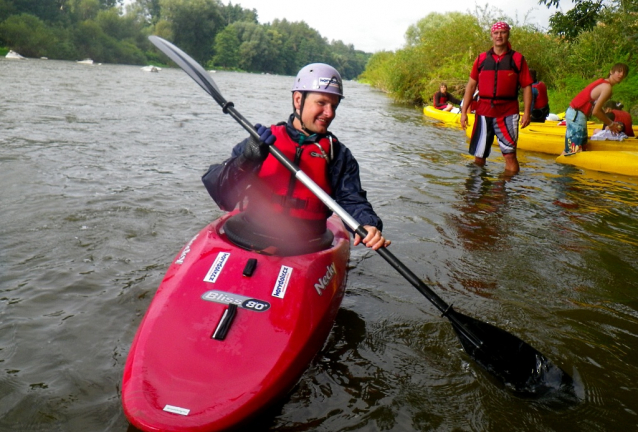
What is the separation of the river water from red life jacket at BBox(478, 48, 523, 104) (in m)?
1.07

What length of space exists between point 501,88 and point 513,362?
4345mm

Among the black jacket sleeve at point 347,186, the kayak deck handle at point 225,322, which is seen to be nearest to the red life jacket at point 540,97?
→ the black jacket sleeve at point 347,186

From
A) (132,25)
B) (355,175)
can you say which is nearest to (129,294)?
(355,175)

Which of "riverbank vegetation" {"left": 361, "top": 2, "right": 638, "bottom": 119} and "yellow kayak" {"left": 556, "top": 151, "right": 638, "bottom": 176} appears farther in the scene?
"riverbank vegetation" {"left": 361, "top": 2, "right": 638, "bottom": 119}

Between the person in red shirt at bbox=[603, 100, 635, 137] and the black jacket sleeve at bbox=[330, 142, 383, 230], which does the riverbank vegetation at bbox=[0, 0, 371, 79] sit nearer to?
the person in red shirt at bbox=[603, 100, 635, 137]

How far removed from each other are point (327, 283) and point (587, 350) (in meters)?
1.37

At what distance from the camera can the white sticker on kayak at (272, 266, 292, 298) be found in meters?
2.18

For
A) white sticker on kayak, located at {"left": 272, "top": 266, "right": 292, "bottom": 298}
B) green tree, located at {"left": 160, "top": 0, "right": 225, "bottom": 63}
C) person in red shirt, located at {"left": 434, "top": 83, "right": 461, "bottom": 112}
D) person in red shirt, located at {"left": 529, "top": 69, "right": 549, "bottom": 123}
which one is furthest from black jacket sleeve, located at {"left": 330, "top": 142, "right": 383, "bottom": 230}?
green tree, located at {"left": 160, "top": 0, "right": 225, "bottom": 63}

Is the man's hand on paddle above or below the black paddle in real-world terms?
above

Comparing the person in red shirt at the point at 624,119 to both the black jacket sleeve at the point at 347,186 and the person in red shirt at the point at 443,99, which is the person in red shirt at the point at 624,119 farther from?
the black jacket sleeve at the point at 347,186

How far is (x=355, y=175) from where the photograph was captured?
2805mm

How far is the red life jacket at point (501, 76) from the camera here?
5.79 meters

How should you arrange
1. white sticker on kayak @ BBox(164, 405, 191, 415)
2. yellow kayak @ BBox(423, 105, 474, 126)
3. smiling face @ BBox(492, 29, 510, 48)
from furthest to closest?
yellow kayak @ BBox(423, 105, 474, 126) < smiling face @ BBox(492, 29, 510, 48) < white sticker on kayak @ BBox(164, 405, 191, 415)

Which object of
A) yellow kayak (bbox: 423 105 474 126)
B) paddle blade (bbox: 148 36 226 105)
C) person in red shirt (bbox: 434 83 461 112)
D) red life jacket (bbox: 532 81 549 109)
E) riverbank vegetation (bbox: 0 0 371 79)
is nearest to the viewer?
paddle blade (bbox: 148 36 226 105)
